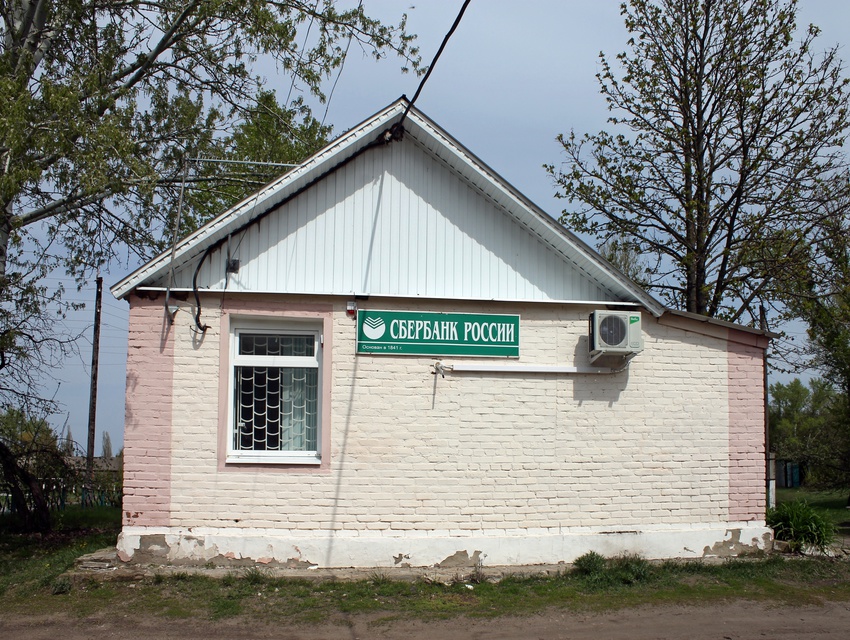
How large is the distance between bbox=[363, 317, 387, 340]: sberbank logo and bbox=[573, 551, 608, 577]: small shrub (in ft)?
11.0

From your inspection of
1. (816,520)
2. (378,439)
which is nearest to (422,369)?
(378,439)

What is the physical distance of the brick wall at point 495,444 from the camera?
28.6 feet

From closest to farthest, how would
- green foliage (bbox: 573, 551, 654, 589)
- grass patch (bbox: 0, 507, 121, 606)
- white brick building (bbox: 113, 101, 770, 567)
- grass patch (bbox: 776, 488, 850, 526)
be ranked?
1. grass patch (bbox: 0, 507, 121, 606)
2. green foliage (bbox: 573, 551, 654, 589)
3. white brick building (bbox: 113, 101, 770, 567)
4. grass patch (bbox: 776, 488, 850, 526)

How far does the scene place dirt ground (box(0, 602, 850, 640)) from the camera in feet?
22.7

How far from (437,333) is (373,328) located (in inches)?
29.2

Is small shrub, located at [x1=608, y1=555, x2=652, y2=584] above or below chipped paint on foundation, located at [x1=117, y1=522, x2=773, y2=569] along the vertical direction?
below

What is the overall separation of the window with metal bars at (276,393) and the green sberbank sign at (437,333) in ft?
2.23

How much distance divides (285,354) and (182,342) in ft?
3.79

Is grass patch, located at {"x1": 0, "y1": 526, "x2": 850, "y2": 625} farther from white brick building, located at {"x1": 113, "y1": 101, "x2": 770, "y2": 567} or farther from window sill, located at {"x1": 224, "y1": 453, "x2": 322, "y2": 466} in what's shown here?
window sill, located at {"x1": 224, "y1": 453, "x2": 322, "y2": 466}

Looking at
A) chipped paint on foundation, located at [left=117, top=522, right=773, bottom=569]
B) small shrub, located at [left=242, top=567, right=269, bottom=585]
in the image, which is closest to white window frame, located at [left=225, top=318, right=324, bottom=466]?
chipped paint on foundation, located at [left=117, top=522, right=773, bottom=569]

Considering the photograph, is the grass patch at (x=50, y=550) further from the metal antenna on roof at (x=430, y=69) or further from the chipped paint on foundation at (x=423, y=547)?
the metal antenna on roof at (x=430, y=69)

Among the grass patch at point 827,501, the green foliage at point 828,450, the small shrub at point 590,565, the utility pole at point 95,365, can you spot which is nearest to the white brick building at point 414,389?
the small shrub at point 590,565

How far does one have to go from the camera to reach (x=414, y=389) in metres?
9.05

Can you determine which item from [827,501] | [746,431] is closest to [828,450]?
[827,501]
